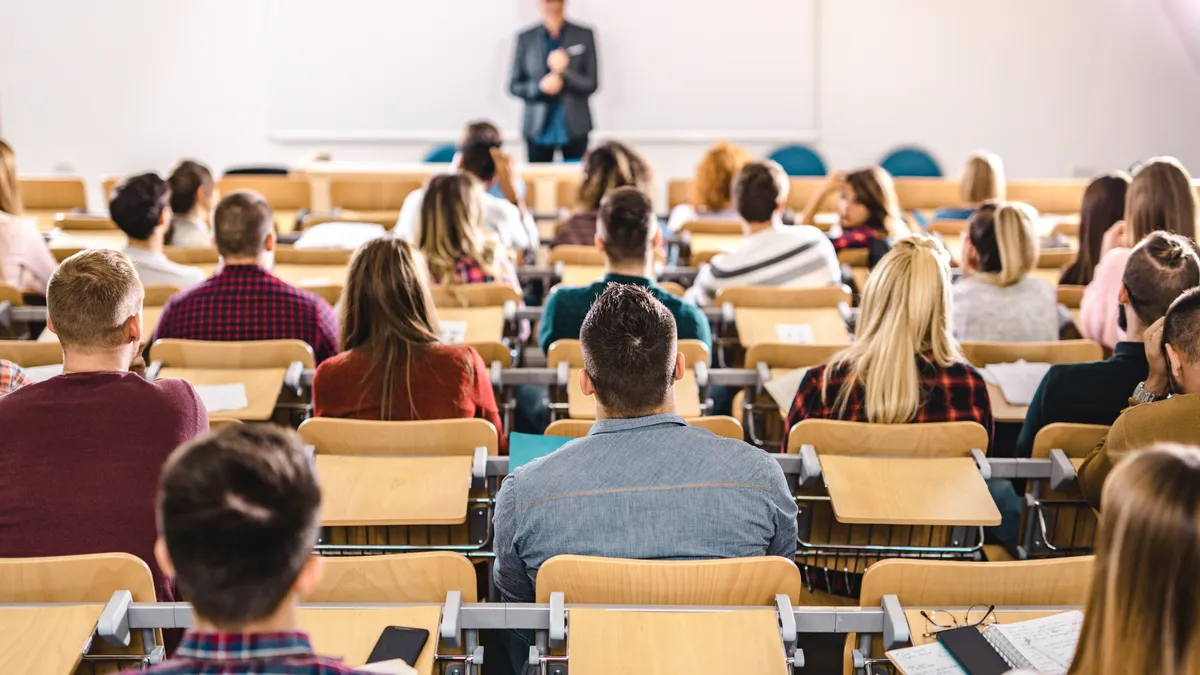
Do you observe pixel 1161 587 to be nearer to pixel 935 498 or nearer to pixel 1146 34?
pixel 935 498

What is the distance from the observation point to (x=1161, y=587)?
4.25 feet

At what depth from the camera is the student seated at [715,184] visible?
573 centimetres

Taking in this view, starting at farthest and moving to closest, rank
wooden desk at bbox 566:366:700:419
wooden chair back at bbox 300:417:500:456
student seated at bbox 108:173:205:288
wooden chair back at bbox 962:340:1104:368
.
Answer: student seated at bbox 108:173:205:288 < wooden chair back at bbox 962:340:1104:368 < wooden desk at bbox 566:366:700:419 < wooden chair back at bbox 300:417:500:456

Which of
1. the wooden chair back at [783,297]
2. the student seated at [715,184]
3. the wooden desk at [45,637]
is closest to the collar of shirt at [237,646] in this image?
the wooden desk at [45,637]

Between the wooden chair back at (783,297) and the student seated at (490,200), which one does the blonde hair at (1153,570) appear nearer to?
the wooden chair back at (783,297)

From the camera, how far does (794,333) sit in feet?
12.6

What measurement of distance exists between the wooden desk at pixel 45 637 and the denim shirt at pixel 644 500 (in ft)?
2.46

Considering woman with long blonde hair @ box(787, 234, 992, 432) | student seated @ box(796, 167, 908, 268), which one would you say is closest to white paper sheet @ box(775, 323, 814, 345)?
woman with long blonde hair @ box(787, 234, 992, 432)

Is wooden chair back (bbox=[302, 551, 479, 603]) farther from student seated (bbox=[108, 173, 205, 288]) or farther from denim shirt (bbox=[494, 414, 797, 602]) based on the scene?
student seated (bbox=[108, 173, 205, 288])

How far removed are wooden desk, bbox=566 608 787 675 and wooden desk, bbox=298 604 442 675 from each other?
0.24 m

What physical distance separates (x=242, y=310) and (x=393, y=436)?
48.4 inches

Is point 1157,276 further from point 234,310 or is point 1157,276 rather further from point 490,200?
point 490,200

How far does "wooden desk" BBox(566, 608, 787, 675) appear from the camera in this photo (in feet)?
5.77

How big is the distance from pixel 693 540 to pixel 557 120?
20.8 ft
